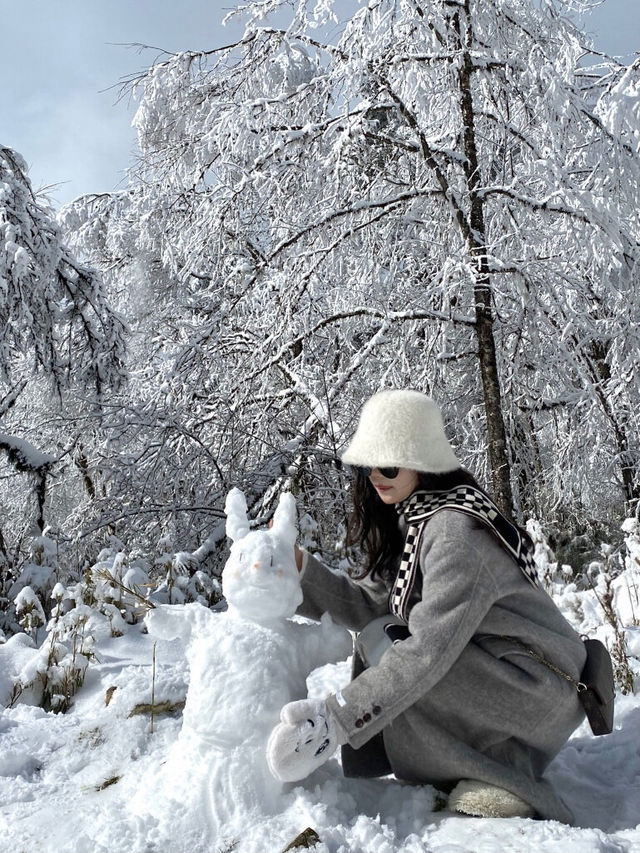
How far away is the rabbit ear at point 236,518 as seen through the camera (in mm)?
2303

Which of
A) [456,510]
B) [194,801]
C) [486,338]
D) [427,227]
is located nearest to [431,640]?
[456,510]

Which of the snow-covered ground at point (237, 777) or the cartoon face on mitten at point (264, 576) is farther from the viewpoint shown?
the cartoon face on mitten at point (264, 576)

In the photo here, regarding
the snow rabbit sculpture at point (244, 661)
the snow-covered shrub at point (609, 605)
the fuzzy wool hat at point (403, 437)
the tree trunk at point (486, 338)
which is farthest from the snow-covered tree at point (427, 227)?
the snow rabbit sculpture at point (244, 661)

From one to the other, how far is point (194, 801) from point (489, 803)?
0.79 metres

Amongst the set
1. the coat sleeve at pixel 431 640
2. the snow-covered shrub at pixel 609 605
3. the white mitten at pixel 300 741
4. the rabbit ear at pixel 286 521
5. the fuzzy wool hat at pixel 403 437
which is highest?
the fuzzy wool hat at pixel 403 437

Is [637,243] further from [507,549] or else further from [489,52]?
[507,549]

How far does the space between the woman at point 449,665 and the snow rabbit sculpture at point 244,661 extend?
0.15 m

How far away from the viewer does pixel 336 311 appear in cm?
537

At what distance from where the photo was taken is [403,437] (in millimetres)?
2148

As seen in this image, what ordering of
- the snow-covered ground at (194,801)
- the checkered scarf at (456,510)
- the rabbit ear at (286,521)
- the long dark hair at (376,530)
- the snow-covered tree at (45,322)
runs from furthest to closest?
the snow-covered tree at (45,322), the long dark hair at (376,530), the rabbit ear at (286,521), the checkered scarf at (456,510), the snow-covered ground at (194,801)

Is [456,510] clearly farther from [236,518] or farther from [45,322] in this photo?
[45,322]

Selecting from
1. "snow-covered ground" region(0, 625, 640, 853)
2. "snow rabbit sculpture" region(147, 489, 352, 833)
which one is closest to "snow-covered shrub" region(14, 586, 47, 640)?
"snow-covered ground" region(0, 625, 640, 853)

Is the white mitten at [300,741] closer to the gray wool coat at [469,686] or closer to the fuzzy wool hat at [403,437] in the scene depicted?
the gray wool coat at [469,686]

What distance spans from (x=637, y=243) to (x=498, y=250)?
87cm
